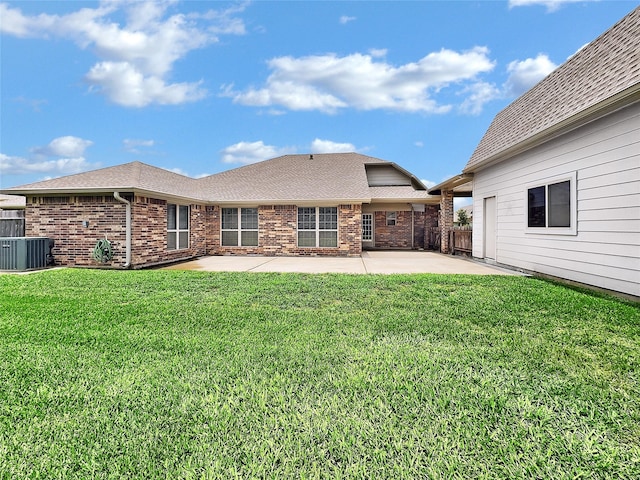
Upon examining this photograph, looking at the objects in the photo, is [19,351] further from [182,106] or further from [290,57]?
[290,57]

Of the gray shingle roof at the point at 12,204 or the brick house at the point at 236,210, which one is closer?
the brick house at the point at 236,210

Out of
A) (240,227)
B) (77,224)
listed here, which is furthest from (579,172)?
(77,224)

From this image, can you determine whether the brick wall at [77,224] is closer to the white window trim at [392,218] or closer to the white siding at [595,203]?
the white siding at [595,203]

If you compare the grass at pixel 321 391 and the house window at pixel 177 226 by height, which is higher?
the house window at pixel 177 226

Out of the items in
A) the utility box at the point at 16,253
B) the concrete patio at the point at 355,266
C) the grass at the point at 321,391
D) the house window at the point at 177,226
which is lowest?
the grass at the point at 321,391

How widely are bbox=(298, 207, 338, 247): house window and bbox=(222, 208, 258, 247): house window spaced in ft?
7.75

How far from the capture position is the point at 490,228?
39.2 feet

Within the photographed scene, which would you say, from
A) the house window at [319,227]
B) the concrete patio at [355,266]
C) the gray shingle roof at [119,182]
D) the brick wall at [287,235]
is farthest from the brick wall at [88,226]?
the house window at [319,227]

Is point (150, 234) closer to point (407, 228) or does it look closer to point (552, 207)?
point (552, 207)

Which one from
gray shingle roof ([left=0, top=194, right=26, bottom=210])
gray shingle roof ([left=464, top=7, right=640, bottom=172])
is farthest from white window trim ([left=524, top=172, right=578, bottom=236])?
gray shingle roof ([left=0, top=194, right=26, bottom=210])

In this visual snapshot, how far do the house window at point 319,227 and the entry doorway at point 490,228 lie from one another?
21.1 ft

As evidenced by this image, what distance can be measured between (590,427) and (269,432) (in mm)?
2170

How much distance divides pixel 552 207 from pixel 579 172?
3.95 ft

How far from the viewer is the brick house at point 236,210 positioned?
11.2 m
